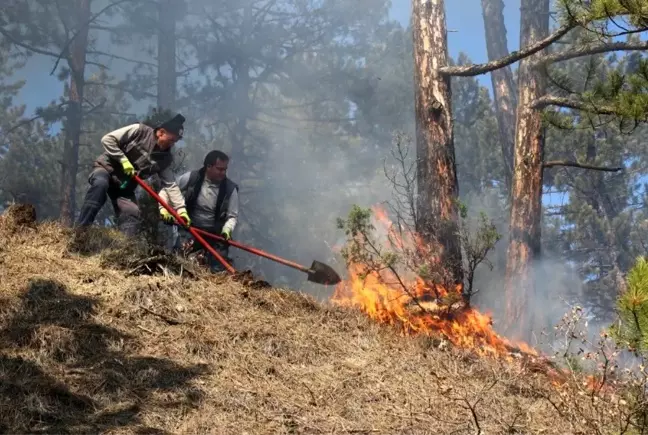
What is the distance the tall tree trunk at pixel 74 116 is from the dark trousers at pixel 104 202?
8.94 metres

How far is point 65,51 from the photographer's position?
18547mm

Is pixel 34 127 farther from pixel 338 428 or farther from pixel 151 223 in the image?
pixel 338 428

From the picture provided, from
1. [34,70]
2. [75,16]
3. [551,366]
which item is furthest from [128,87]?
[551,366]

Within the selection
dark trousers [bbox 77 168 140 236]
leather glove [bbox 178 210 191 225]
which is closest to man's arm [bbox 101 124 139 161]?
dark trousers [bbox 77 168 140 236]

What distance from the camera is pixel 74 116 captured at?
18.8 metres

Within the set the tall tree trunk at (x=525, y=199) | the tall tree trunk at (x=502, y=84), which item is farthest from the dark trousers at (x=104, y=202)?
the tall tree trunk at (x=502, y=84)

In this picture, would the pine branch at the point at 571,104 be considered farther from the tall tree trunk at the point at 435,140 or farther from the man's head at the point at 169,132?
the man's head at the point at 169,132

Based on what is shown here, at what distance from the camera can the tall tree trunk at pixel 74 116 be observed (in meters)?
16.6

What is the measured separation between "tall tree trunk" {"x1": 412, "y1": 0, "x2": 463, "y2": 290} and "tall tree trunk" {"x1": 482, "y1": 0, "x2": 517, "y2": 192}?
17.9 ft

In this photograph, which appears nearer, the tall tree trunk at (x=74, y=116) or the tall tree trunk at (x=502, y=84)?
the tall tree trunk at (x=502, y=84)

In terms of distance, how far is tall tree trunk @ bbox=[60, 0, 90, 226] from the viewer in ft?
54.4

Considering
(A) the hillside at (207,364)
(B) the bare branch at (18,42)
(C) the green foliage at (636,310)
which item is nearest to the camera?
(C) the green foliage at (636,310)

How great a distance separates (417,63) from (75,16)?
15897mm

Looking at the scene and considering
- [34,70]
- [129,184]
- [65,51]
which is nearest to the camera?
[129,184]
